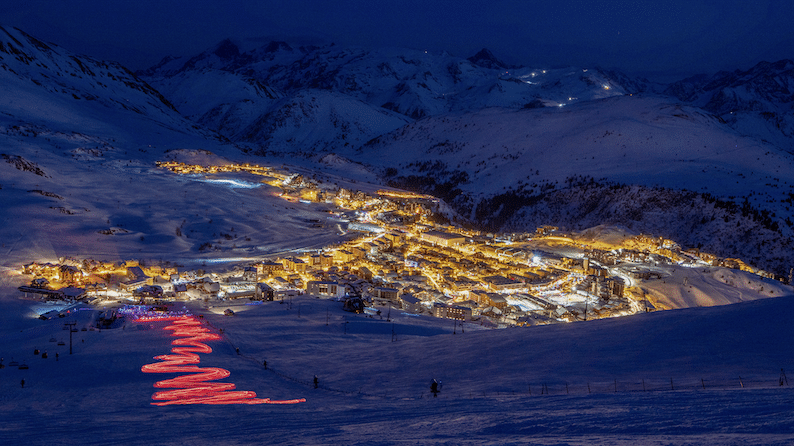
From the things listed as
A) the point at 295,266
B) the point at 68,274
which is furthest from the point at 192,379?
the point at 295,266

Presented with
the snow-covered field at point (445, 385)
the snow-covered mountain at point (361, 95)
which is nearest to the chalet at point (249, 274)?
the snow-covered field at point (445, 385)

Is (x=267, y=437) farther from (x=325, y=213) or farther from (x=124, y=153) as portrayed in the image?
(x=124, y=153)

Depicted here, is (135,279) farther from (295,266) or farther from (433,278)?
(433,278)

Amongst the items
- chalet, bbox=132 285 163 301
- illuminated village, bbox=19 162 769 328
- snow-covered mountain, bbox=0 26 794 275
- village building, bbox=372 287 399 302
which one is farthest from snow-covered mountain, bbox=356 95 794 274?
chalet, bbox=132 285 163 301

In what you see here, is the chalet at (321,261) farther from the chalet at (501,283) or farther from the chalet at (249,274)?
the chalet at (501,283)

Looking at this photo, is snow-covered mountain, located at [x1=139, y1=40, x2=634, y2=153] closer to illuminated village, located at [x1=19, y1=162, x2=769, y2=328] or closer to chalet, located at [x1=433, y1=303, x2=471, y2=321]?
illuminated village, located at [x1=19, y1=162, x2=769, y2=328]

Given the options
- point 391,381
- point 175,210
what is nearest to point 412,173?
point 175,210
